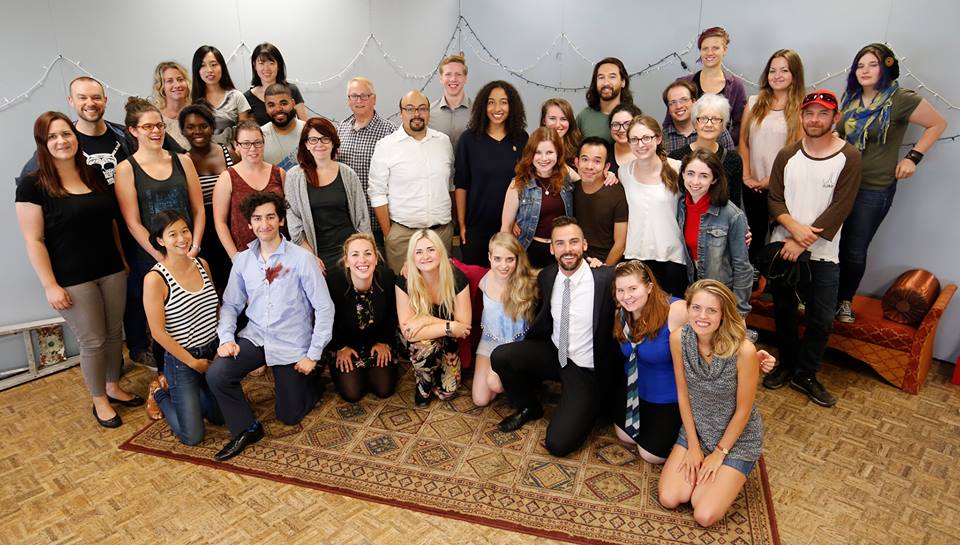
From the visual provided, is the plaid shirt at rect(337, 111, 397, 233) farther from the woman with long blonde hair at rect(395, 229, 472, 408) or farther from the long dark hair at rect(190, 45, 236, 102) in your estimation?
the long dark hair at rect(190, 45, 236, 102)

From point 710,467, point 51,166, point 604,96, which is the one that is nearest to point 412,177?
point 604,96

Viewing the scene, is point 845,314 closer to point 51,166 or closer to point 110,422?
point 110,422

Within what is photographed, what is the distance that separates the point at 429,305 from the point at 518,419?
0.76m

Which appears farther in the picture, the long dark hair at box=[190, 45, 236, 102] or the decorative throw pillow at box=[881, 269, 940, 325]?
the long dark hair at box=[190, 45, 236, 102]

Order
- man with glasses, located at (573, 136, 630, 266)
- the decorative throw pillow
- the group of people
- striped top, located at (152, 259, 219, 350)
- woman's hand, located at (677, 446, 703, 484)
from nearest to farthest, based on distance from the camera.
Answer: woman's hand, located at (677, 446, 703, 484) → the group of people → striped top, located at (152, 259, 219, 350) → man with glasses, located at (573, 136, 630, 266) → the decorative throw pillow

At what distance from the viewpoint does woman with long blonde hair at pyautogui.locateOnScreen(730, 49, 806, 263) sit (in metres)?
3.40

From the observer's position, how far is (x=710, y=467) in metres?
2.54

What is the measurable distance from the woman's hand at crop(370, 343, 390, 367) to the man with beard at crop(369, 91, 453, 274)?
60 centimetres

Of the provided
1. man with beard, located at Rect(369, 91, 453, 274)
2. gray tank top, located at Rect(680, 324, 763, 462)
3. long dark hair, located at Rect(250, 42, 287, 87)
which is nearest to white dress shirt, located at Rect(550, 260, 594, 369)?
gray tank top, located at Rect(680, 324, 763, 462)

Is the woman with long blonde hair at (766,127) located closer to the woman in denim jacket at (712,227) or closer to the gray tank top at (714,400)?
the woman in denim jacket at (712,227)

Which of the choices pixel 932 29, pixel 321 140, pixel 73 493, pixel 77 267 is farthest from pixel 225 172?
pixel 932 29

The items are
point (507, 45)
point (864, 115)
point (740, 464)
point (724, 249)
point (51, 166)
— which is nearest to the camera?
point (740, 464)

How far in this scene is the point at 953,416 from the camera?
10.8 feet

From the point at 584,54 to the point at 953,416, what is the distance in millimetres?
3542
